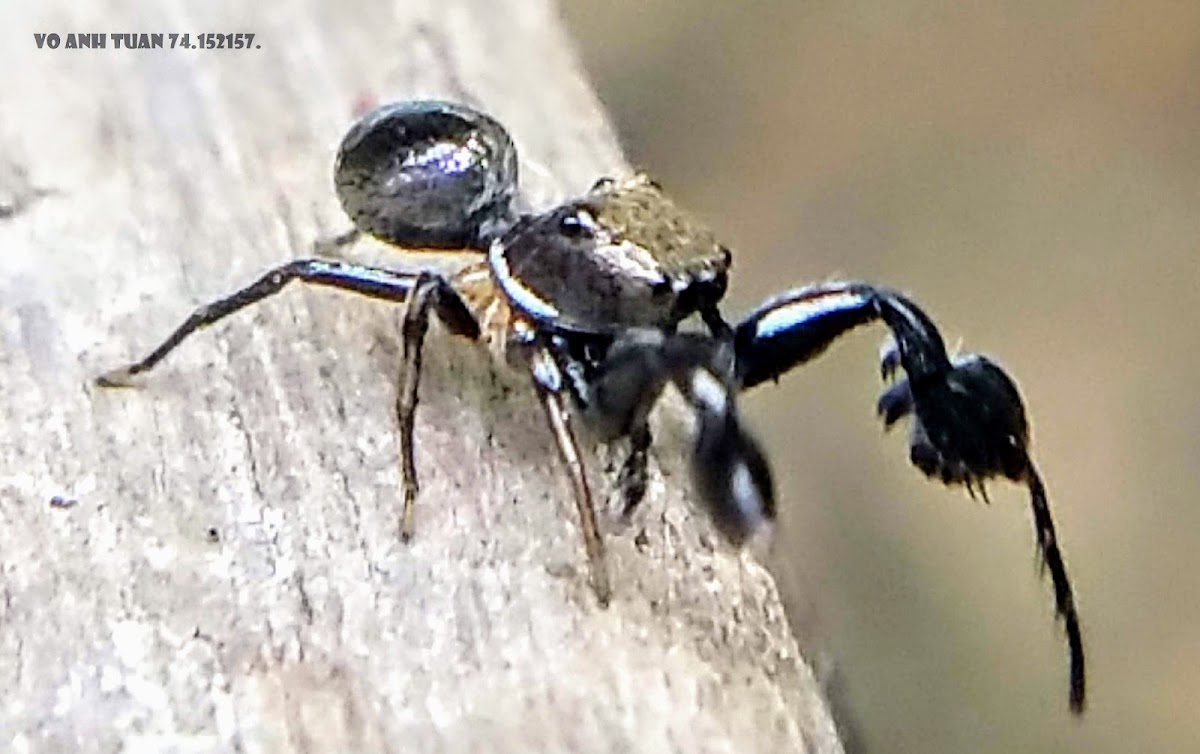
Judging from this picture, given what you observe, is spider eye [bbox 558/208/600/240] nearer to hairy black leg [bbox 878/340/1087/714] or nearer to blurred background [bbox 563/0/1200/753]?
hairy black leg [bbox 878/340/1087/714]

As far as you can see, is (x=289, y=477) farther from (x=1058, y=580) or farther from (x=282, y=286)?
(x=1058, y=580)

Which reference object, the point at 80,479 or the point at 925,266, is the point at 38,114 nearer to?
the point at 80,479

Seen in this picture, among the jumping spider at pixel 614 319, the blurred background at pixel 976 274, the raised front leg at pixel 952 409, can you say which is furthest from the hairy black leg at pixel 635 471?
the blurred background at pixel 976 274

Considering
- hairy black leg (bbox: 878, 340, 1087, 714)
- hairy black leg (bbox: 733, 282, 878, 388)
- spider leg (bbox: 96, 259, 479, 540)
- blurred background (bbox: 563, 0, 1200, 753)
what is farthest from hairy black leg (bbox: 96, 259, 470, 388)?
blurred background (bbox: 563, 0, 1200, 753)

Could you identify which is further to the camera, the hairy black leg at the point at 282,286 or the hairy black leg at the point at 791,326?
the hairy black leg at the point at 791,326

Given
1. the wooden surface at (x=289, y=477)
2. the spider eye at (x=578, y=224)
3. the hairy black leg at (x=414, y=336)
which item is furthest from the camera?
the spider eye at (x=578, y=224)

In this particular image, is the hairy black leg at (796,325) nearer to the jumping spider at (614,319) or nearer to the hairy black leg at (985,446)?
the jumping spider at (614,319)

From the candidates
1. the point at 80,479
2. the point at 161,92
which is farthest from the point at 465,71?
the point at 80,479

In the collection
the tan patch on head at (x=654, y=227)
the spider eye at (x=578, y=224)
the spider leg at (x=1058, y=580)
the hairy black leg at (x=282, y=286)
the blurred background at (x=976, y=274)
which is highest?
the spider leg at (x=1058, y=580)
